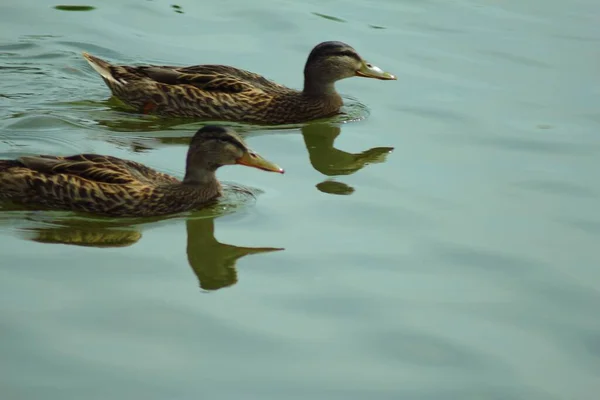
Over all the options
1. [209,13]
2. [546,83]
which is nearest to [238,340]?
[546,83]

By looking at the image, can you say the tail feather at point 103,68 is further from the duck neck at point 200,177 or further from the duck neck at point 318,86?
the duck neck at point 200,177

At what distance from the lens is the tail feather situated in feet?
40.9

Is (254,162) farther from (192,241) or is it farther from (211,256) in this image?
(211,256)

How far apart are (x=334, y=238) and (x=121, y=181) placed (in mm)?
1671

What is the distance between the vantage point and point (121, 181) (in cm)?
956

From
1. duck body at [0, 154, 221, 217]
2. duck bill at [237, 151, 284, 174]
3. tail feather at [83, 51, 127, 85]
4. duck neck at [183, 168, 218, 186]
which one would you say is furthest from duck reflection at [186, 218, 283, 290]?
tail feather at [83, 51, 127, 85]

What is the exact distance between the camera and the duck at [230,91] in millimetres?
12422

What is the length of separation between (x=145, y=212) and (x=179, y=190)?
0.36m

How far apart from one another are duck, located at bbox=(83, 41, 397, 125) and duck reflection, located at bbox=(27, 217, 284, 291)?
10.3 ft

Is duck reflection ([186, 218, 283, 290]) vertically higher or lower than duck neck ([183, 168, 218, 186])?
lower

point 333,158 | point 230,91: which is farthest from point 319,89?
point 333,158

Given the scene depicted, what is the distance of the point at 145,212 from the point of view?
952 cm

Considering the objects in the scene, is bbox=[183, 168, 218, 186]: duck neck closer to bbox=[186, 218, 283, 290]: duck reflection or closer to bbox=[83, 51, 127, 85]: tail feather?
bbox=[186, 218, 283, 290]: duck reflection

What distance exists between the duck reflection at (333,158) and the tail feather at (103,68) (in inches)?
75.9
